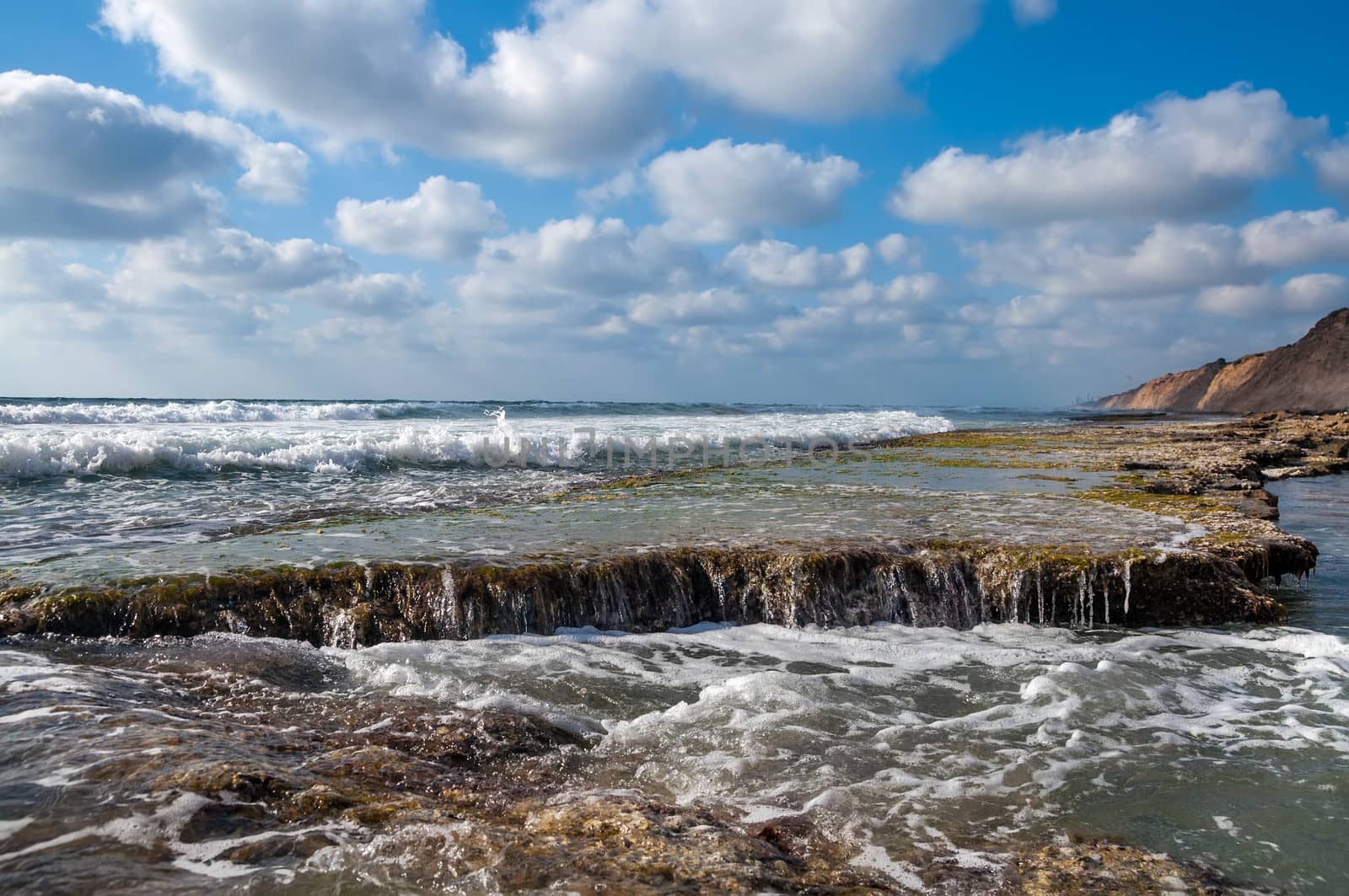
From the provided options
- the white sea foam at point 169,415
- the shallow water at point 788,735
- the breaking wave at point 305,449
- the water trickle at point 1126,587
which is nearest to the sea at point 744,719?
the shallow water at point 788,735

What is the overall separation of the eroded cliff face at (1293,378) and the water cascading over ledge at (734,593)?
94196 mm

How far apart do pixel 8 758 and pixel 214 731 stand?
0.87m

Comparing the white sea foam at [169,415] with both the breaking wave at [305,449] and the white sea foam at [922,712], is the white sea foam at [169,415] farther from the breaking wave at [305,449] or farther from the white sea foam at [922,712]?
the white sea foam at [922,712]

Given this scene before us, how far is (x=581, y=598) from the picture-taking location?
7512 millimetres

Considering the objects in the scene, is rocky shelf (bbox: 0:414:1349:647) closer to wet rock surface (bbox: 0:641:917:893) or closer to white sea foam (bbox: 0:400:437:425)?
wet rock surface (bbox: 0:641:917:893)

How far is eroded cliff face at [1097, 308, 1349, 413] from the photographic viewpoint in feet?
289

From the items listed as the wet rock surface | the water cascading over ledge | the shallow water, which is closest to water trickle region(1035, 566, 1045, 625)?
the water cascading over ledge

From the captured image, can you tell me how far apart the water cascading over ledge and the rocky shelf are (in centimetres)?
1

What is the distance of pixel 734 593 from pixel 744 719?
2740 mm

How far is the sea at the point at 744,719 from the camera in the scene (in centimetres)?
328

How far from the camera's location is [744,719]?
A: 5203mm

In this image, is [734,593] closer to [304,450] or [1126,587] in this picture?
[1126,587]

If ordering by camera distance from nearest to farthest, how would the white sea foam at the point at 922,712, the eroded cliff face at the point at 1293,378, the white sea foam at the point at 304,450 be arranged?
the white sea foam at the point at 922,712 → the white sea foam at the point at 304,450 → the eroded cliff face at the point at 1293,378

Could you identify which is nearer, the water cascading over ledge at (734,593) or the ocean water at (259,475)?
the water cascading over ledge at (734,593)
